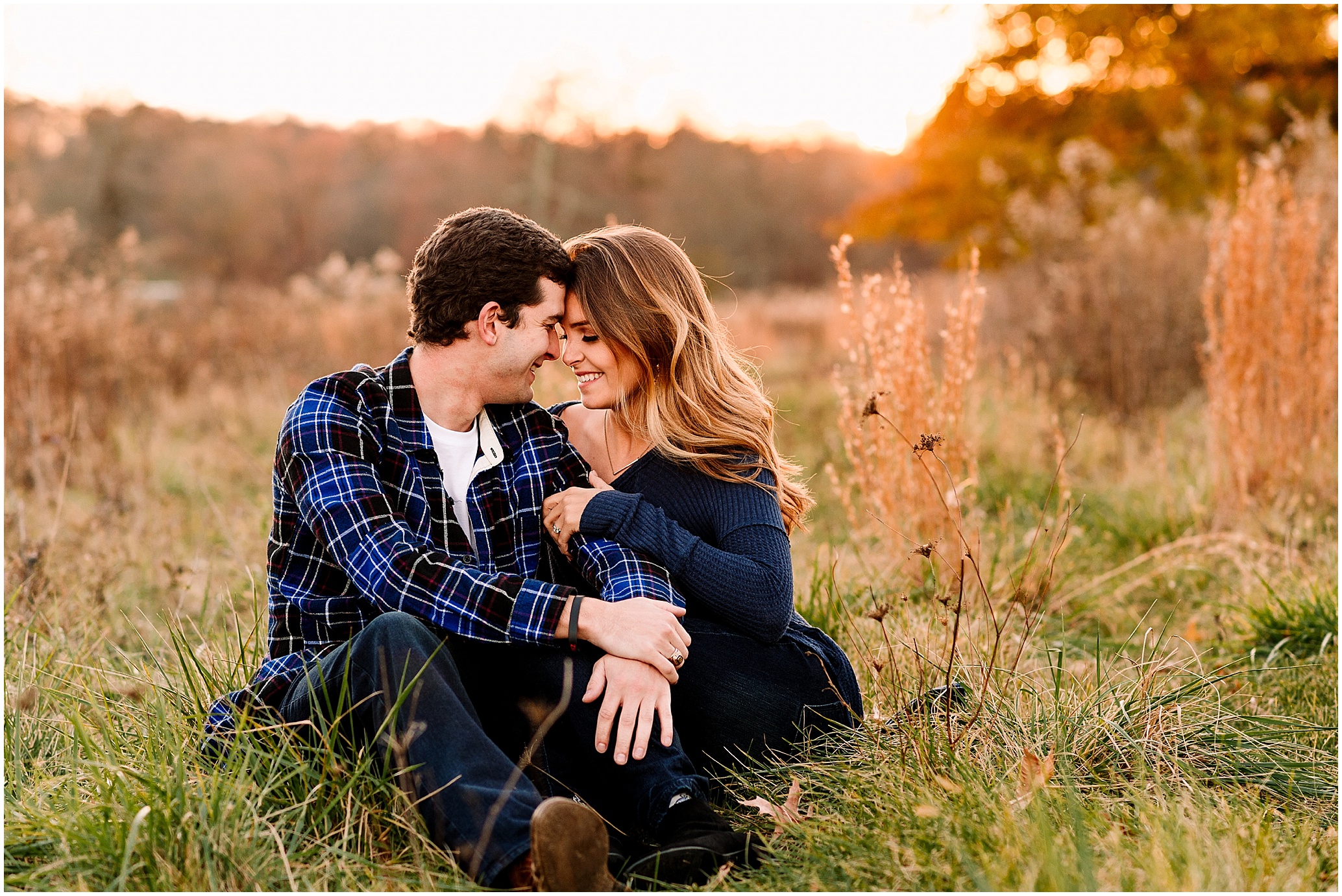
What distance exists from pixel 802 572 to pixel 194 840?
8.75 ft

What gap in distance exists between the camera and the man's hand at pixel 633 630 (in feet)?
7.02

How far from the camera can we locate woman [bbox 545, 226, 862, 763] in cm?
236

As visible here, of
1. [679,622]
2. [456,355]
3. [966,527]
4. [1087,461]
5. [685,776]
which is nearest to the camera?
[685,776]

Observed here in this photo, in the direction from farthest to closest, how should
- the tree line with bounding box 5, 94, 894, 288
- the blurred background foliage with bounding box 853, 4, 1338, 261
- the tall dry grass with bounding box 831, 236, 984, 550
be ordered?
the tree line with bounding box 5, 94, 894, 288 → the blurred background foliage with bounding box 853, 4, 1338, 261 → the tall dry grass with bounding box 831, 236, 984, 550

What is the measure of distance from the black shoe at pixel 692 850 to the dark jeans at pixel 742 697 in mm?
291

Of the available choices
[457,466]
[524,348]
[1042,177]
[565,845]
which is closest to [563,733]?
[565,845]

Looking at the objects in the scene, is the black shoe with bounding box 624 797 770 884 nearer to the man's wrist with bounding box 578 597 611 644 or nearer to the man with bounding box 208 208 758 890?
the man with bounding box 208 208 758 890

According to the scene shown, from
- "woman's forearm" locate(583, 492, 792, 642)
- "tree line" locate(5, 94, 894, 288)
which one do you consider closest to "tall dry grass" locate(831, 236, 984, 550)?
"woman's forearm" locate(583, 492, 792, 642)

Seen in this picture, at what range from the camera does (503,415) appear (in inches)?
103

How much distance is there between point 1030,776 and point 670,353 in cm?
130

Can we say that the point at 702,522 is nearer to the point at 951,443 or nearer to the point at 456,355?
the point at 456,355

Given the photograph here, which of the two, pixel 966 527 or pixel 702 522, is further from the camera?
pixel 966 527

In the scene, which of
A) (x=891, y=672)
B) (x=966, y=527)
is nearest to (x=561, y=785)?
(x=891, y=672)

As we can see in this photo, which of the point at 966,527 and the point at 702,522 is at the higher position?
the point at 702,522
